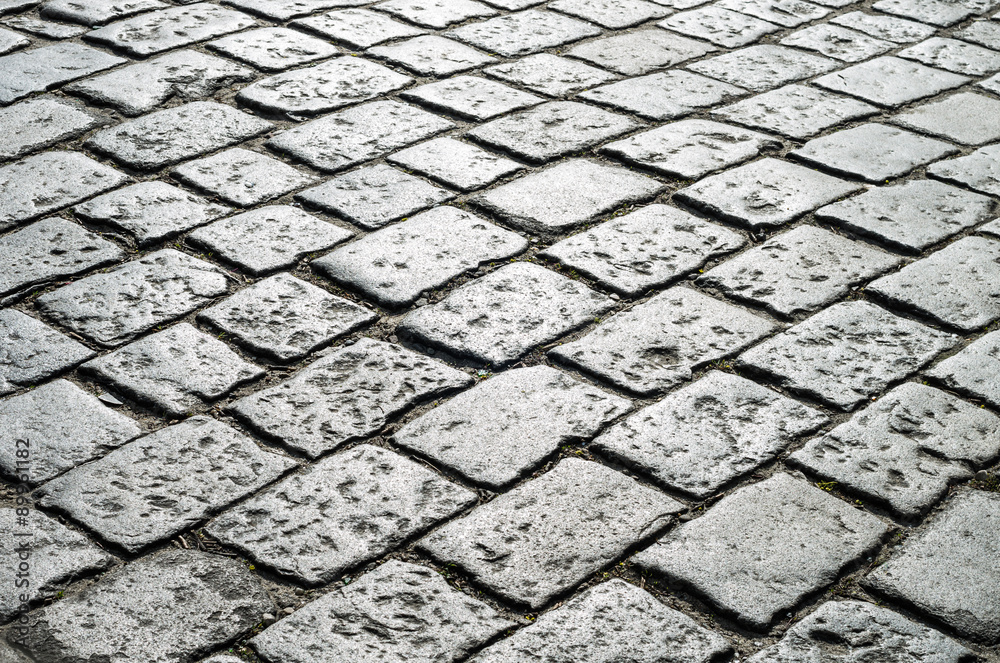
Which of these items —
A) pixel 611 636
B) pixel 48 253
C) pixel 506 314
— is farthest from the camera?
pixel 48 253

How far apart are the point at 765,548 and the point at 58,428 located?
61.8 inches

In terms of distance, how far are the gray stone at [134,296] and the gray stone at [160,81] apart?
1.01 metres

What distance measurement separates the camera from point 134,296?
2959 mm

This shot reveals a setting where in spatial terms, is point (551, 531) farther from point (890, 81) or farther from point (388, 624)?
point (890, 81)

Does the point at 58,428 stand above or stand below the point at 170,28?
below

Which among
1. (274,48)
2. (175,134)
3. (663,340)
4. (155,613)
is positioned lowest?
(155,613)

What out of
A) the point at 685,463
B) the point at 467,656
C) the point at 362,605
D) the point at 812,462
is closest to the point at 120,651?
the point at 362,605

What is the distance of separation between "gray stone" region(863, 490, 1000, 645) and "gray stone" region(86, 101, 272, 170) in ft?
8.12

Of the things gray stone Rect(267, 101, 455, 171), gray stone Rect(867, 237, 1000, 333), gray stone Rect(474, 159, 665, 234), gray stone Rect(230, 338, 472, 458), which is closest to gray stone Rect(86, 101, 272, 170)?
gray stone Rect(267, 101, 455, 171)

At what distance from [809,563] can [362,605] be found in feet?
2.93

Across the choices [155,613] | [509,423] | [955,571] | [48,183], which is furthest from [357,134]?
[955,571]

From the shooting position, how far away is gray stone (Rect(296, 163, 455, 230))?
131 inches

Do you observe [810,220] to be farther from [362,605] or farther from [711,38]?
[362,605]

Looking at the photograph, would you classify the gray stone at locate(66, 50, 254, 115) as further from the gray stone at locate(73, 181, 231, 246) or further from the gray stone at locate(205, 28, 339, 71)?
the gray stone at locate(73, 181, 231, 246)
